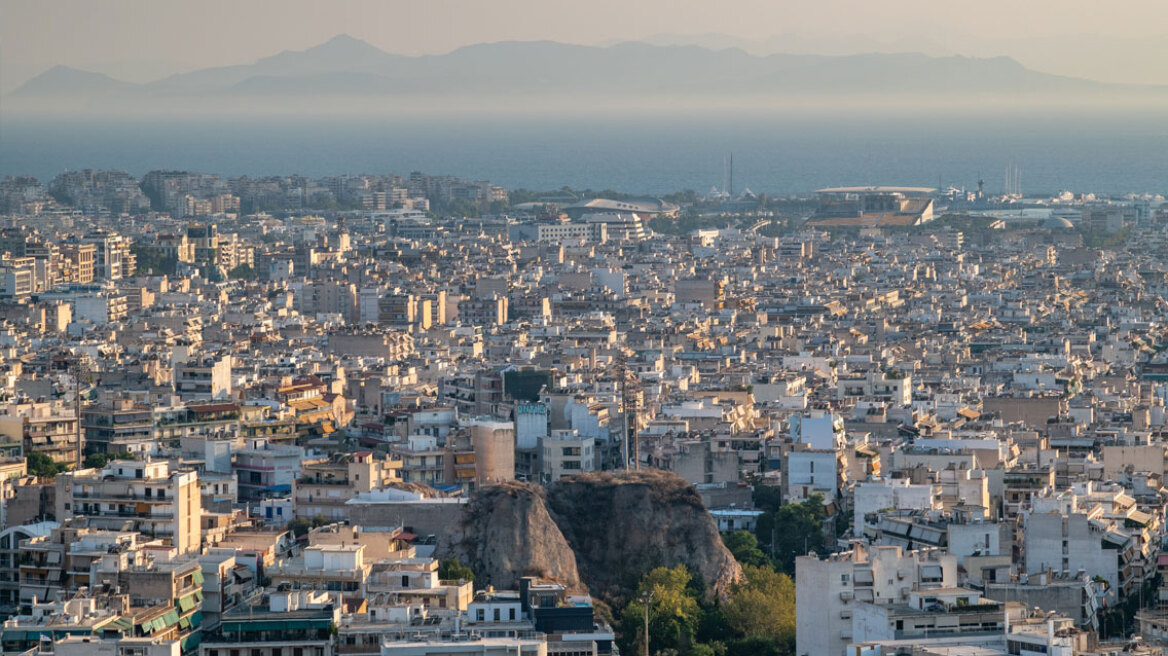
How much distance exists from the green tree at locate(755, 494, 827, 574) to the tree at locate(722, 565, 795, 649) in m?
2.55

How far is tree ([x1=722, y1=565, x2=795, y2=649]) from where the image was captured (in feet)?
83.1

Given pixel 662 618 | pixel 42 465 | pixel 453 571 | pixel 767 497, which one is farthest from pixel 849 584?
pixel 42 465

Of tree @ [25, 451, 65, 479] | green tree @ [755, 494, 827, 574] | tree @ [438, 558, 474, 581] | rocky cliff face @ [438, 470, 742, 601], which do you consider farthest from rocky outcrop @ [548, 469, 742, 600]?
tree @ [25, 451, 65, 479]

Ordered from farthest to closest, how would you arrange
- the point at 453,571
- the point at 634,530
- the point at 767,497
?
the point at 767,497 < the point at 634,530 < the point at 453,571

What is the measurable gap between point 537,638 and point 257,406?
1542cm

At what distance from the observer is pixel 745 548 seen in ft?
96.8

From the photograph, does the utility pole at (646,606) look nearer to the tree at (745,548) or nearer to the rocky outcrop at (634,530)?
the rocky outcrop at (634,530)

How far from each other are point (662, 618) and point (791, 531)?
4.81 meters

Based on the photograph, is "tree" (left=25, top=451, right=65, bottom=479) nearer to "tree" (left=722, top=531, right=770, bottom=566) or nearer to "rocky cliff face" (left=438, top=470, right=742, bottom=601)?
"rocky cliff face" (left=438, top=470, right=742, bottom=601)

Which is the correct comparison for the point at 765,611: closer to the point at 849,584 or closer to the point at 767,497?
the point at 849,584

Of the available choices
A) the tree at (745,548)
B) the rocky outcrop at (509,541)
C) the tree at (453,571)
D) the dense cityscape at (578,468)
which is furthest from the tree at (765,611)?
the tree at (453,571)

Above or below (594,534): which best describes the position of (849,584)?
above

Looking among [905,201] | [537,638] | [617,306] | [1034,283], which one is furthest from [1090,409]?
[905,201]

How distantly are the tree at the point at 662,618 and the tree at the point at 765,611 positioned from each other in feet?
1.21
